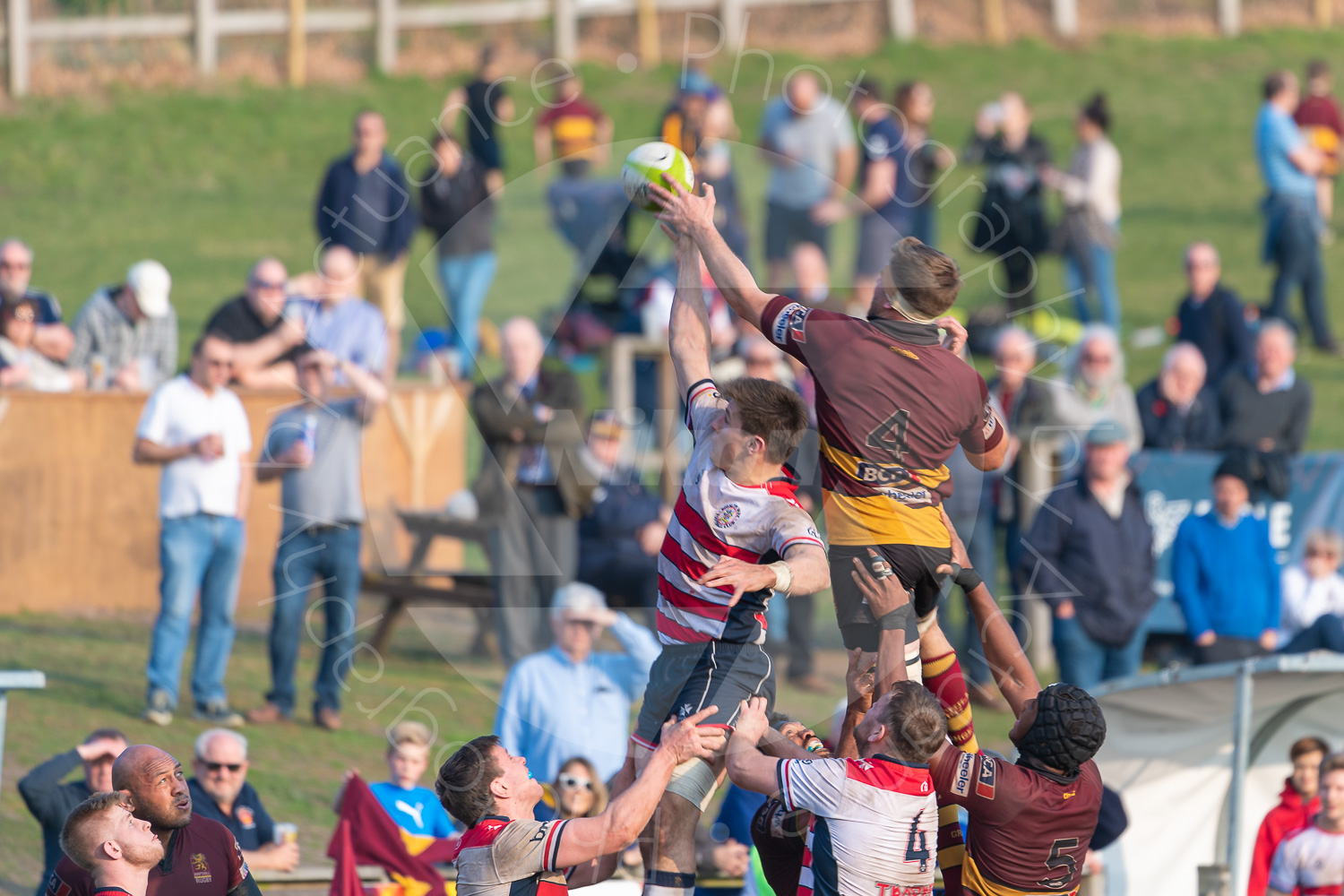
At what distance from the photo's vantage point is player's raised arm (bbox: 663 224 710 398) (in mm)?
6082

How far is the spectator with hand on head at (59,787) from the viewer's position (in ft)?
25.1

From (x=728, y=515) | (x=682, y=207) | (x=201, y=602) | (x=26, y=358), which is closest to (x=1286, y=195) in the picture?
(x=201, y=602)

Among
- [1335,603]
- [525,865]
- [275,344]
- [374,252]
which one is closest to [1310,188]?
[1335,603]

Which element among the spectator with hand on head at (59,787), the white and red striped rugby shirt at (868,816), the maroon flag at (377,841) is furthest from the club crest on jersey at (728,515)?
the spectator with hand on head at (59,787)

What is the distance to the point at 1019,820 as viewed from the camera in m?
6.06

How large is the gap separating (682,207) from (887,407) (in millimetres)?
1068

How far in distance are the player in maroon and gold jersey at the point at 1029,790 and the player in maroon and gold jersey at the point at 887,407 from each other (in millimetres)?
151

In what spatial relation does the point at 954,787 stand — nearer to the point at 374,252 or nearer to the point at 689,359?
the point at 689,359

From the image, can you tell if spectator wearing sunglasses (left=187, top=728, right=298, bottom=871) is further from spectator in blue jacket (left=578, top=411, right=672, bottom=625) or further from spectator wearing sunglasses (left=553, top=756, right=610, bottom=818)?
spectator in blue jacket (left=578, top=411, right=672, bottom=625)

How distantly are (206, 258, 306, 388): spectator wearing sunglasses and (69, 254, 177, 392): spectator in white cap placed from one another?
76 cm

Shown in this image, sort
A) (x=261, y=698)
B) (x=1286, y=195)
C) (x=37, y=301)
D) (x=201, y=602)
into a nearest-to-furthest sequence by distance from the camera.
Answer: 1. (x=201, y=602)
2. (x=261, y=698)
3. (x=37, y=301)
4. (x=1286, y=195)

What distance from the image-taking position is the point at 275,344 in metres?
A: 11.2

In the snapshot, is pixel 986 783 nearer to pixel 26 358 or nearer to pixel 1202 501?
pixel 1202 501

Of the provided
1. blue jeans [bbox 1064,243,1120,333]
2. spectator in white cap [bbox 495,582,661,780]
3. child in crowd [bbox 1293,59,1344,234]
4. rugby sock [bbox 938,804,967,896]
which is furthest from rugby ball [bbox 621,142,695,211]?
child in crowd [bbox 1293,59,1344,234]
